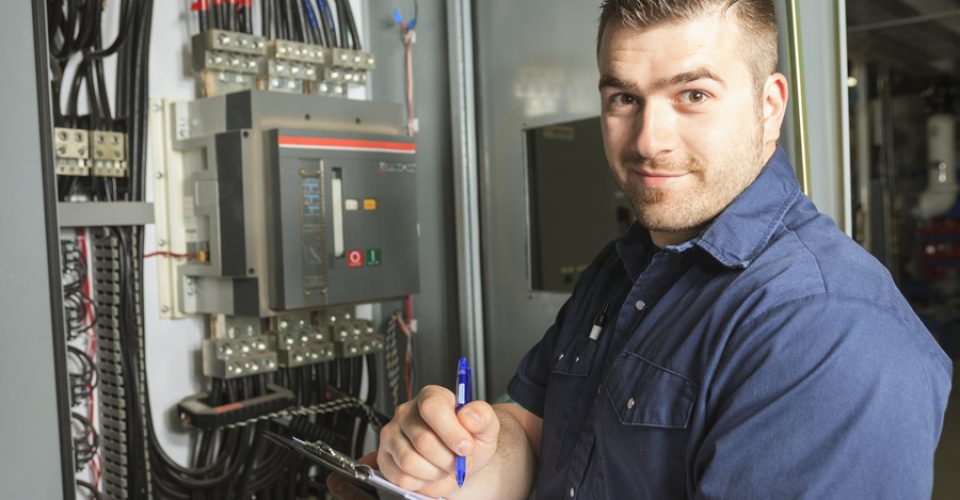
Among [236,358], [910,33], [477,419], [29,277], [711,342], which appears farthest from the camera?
[236,358]

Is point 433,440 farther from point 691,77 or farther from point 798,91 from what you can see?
point 798,91

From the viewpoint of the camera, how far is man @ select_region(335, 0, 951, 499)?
0.76 metres

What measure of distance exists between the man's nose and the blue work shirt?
11cm

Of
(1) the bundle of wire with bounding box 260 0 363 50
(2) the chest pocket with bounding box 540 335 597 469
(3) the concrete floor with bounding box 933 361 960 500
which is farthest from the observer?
(1) the bundle of wire with bounding box 260 0 363 50

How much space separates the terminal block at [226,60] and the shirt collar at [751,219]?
1.63m

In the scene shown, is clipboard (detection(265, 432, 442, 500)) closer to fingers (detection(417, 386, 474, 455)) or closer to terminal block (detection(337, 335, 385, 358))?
fingers (detection(417, 386, 474, 455))

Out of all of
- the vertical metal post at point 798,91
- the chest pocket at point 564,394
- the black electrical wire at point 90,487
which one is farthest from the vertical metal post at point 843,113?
the black electrical wire at point 90,487

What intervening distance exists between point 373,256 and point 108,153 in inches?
30.2

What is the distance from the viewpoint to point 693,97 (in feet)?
3.30

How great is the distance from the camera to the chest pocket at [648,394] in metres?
0.90

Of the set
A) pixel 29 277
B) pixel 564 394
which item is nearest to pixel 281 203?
pixel 29 277

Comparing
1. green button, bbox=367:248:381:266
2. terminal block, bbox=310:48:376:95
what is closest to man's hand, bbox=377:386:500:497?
green button, bbox=367:248:381:266

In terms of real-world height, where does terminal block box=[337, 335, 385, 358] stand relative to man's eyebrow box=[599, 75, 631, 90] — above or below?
below

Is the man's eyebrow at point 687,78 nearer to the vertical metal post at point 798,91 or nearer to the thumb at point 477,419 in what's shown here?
the thumb at point 477,419
